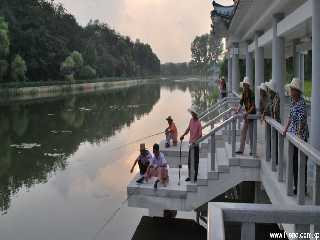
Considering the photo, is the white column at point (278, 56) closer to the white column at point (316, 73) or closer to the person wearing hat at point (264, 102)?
the person wearing hat at point (264, 102)

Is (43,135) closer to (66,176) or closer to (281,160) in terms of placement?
(66,176)

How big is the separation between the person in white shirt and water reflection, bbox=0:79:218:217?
4.52m

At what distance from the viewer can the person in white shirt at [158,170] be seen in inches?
351

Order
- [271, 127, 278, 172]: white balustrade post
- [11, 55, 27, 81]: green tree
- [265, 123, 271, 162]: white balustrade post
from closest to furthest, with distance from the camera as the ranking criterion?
[271, 127, 278, 172]: white balustrade post, [265, 123, 271, 162]: white balustrade post, [11, 55, 27, 81]: green tree

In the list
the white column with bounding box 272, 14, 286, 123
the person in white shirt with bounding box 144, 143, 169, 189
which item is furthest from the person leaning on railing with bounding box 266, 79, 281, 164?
the person in white shirt with bounding box 144, 143, 169, 189

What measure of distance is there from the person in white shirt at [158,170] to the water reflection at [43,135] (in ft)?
14.8

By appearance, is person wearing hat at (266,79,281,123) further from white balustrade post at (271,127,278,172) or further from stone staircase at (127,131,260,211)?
stone staircase at (127,131,260,211)

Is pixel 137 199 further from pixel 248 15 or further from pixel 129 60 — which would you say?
pixel 129 60

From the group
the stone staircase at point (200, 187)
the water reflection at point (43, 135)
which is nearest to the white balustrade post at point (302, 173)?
the stone staircase at point (200, 187)

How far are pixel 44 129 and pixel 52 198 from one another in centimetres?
1470

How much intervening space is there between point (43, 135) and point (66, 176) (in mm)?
9828

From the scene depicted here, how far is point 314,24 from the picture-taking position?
18.8 feet

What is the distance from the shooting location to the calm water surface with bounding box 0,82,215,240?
34.9ft

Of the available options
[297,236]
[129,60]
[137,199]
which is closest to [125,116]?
[137,199]
